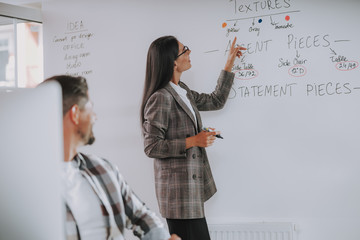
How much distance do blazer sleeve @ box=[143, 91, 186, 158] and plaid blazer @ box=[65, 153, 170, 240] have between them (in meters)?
0.88

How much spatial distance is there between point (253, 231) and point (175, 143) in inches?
29.8

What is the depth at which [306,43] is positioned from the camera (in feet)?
7.82

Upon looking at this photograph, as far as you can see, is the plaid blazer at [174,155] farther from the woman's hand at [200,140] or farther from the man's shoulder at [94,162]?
the man's shoulder at [94,162]

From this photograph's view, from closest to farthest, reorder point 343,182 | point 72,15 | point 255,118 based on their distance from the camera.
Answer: point 343,182, point 255,118, point 72,15

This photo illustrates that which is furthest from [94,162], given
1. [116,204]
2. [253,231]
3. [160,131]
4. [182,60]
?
[253,231]

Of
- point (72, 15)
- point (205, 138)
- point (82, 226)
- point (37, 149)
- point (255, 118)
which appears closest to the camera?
point (37, 149)

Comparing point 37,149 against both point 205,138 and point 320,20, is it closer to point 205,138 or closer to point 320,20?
point 205,138

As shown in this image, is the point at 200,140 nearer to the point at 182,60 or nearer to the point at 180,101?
the point at 180,101

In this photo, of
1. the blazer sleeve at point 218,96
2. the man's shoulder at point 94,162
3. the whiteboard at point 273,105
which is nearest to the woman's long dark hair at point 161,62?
the blazer sleeve at point 218,96

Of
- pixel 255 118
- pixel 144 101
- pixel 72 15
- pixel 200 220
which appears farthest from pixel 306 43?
pixel 72 15

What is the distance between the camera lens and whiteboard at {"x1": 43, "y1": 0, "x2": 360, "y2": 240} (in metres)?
2.33

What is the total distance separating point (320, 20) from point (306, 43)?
142 mm

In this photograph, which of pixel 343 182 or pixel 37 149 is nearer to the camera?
pixel 37 149

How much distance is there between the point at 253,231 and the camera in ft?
7.97
